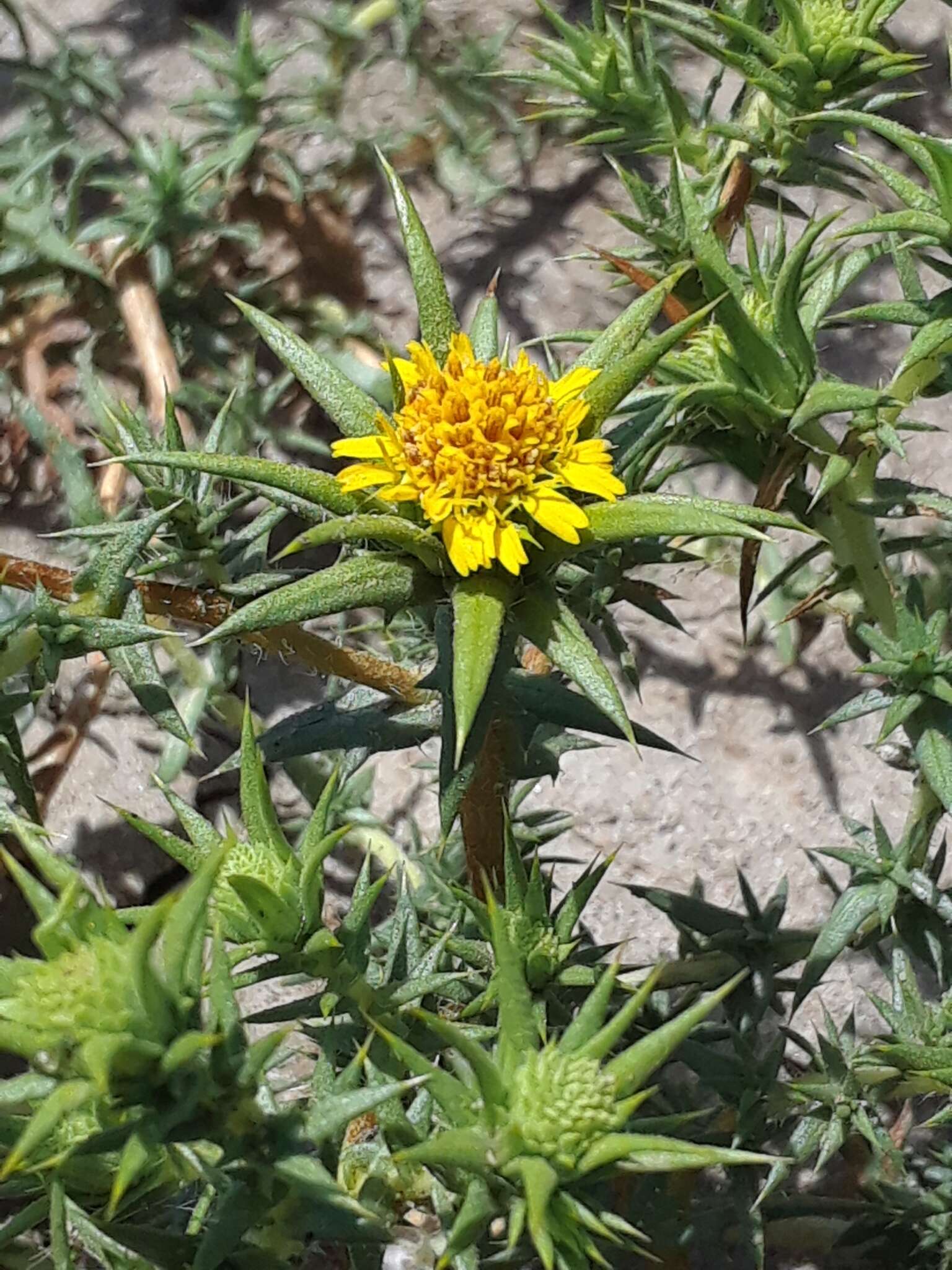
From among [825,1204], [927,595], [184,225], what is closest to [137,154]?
[184,225]

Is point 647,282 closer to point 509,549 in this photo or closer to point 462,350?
point 462,350

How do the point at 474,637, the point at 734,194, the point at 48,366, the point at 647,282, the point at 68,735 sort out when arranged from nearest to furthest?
the point at 474,637 → the point at 647,282 → the point at 734,194 → the point at 68,735 → the point at 48,366

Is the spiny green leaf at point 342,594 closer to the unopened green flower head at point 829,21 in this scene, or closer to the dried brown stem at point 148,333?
the unopened green flower head at point 829,21

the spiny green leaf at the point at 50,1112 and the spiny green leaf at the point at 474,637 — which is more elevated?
the spiny green leaf at the point at 474,637

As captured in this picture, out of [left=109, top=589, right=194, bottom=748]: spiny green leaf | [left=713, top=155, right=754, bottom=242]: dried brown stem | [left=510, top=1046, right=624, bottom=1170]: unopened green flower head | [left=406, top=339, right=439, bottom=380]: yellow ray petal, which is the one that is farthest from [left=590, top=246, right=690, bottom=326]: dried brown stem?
[left=510, top=1046, right=624, bottom=1170]: unopened green flower head

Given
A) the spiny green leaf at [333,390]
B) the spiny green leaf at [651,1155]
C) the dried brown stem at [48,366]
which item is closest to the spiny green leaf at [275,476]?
the spiny green leaf at [333,390]

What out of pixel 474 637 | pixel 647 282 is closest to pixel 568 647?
pixel 474 637
